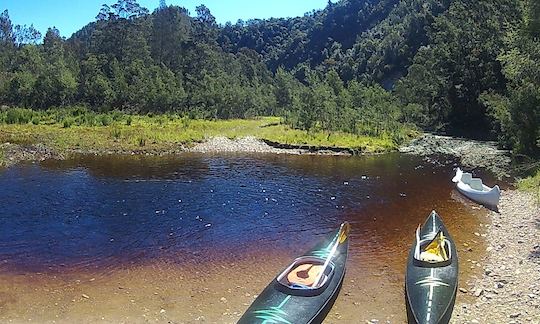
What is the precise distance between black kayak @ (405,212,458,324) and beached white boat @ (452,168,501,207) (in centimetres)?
871

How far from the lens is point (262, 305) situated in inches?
463

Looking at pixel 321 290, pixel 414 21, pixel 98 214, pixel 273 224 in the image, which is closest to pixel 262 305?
pixel 321 290

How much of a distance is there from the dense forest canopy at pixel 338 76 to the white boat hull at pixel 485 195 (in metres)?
5.78

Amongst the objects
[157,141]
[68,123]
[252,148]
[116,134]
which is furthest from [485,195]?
[68,123]

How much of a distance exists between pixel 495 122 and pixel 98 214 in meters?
42.3

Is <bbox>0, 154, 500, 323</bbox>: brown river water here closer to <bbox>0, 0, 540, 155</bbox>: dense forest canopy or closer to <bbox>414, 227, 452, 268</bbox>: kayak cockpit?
<bbox>414, 227, 452, 268</bbox>: kayak cockpit

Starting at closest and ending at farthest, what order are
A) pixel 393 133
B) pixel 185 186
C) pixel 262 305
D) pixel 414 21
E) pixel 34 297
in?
1. pixel 262 305
2. pixel 34 297
3. pixel 185 186
4. pixel 393 133
5. pixel 414 21

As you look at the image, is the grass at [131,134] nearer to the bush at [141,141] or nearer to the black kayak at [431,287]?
the bush at [141,141]

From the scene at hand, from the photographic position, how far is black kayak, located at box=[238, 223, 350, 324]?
11359 millimetres

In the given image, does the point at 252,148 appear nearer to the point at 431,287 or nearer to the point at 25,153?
the point at 25,153

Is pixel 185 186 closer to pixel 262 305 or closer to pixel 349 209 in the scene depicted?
pixel 349 209

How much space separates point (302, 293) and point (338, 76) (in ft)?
214

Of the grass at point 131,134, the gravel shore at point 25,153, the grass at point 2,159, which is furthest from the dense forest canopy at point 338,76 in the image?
the grass at point 2,159

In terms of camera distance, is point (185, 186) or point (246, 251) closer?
point (246, 251)
